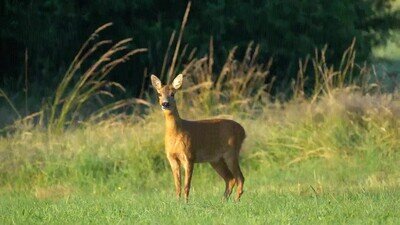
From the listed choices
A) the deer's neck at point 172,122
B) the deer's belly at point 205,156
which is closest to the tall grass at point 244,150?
the deer's belly at point 205,156

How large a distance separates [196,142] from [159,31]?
9.77 metres

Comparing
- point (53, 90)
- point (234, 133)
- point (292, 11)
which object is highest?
point (234, 133)

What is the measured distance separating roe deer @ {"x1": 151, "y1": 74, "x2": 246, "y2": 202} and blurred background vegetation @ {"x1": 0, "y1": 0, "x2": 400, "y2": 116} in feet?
29.9

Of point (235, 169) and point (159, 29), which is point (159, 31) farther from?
point (235, 169)

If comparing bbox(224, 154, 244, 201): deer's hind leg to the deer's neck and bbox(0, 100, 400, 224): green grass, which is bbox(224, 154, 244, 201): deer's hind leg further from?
the deer's neck

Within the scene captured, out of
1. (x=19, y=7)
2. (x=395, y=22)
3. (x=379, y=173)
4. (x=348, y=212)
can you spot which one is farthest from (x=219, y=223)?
(x=395, y=22)

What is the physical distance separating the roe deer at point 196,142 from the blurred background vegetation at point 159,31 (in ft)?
29.9

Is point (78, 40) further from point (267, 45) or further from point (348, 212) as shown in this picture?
point (348, 212)

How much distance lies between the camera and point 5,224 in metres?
10.2

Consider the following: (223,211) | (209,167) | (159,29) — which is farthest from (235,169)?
(159,29)

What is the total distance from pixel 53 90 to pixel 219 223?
13.2 m

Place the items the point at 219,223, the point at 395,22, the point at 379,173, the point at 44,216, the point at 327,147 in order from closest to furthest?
the point at 219,223 → the point at 44,216 → the point at 379,173 → the point at 327,147 → the point at 395,22

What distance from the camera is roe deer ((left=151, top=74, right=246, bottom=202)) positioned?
40.5ft

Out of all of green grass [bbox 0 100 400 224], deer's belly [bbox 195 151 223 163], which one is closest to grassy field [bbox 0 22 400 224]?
green grass [bbox 0 100 400 224]
